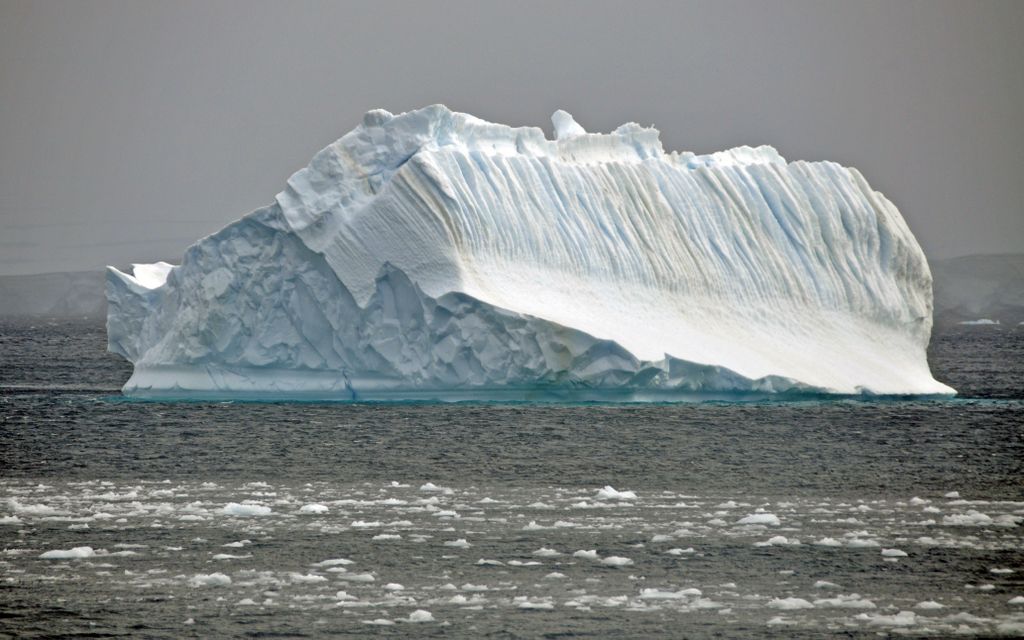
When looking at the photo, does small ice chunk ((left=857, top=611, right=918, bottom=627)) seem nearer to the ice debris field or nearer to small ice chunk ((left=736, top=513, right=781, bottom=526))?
the ice debris field

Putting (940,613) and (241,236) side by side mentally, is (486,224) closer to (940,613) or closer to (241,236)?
(241,236)

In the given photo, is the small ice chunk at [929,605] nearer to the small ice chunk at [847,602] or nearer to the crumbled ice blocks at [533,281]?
the small ice chunk at [847,602]

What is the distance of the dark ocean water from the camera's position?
9922mm

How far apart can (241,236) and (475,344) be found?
13.6ft

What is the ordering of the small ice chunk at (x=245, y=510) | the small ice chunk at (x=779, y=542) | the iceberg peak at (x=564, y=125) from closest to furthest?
the small ice chunk at (x=779, y=542)
the small ice chunk at (x=245, y=510)
the iceberg peak at (x=564, y=125)

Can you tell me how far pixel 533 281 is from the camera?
2175 cm

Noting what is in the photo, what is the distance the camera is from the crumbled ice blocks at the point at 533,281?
2073 centimetres

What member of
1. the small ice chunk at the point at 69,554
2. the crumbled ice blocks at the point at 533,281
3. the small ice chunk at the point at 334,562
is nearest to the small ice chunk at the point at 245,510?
the small ice chunk at the point at 69,554

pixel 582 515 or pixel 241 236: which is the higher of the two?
pixel 241 236

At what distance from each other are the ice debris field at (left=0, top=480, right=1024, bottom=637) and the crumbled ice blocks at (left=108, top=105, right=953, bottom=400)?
5.86 meters

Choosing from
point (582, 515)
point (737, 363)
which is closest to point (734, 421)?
point (737, 363)

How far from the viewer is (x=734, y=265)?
77.8ft

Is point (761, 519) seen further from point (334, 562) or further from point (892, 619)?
point (334, 562)

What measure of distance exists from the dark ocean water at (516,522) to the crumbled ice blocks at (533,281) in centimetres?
73
